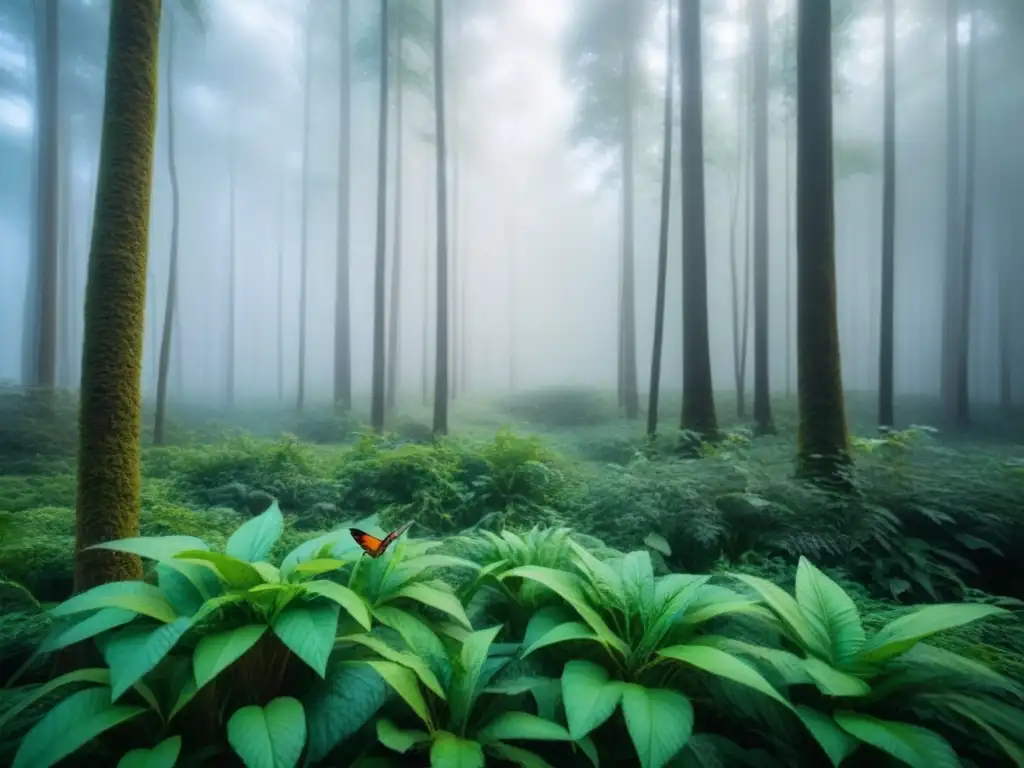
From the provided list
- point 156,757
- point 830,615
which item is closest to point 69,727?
point 156,757

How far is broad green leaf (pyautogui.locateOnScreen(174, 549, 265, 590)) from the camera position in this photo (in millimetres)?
1548

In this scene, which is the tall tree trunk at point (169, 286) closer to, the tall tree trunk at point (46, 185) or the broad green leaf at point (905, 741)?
the tall tree trunk at point (46, 185)

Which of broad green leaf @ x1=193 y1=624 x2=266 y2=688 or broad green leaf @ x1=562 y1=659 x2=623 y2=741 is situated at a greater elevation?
broad green leaf @ x1=193 y1=624 x2=266 y2=688

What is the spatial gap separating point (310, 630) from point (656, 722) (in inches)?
39.0

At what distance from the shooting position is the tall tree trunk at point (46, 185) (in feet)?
25.3

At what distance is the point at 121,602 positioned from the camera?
1.41 m

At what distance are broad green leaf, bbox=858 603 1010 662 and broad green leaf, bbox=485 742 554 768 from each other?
1055mm

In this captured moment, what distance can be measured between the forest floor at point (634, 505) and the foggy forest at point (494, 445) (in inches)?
1.5

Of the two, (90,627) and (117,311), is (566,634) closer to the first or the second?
(90,627)

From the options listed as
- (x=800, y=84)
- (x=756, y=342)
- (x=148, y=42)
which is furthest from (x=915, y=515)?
(x=756, y=342)

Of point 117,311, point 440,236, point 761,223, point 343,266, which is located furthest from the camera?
point 343,266

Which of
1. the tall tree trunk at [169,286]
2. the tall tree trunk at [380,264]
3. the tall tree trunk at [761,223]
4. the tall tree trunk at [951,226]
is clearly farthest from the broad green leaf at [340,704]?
the tall tree trunk at [951,226]

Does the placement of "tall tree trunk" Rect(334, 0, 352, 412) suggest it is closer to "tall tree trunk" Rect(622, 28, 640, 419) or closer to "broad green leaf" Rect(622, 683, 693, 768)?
"tall tree trunk" Rect(622, 28, 640, 419)

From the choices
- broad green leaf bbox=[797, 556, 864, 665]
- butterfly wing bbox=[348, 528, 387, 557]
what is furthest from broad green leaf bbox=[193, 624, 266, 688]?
broad green leaf bbox=[797, 556, 864, 665]
